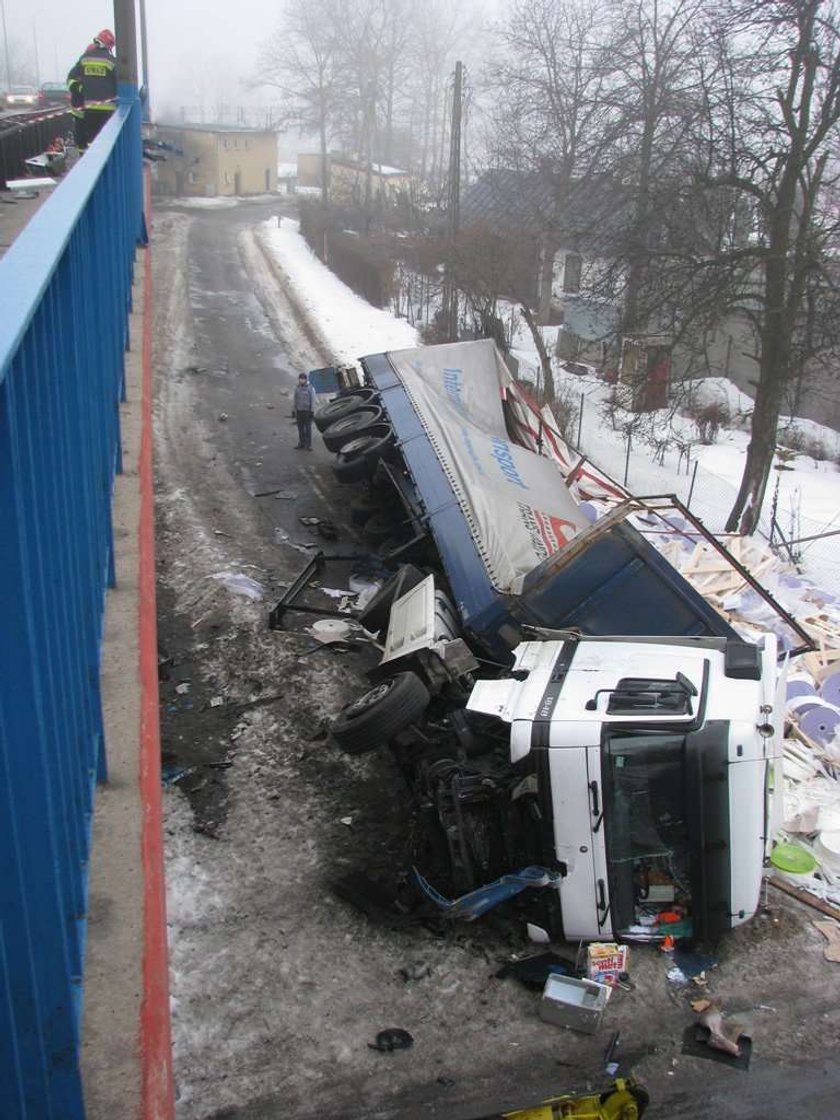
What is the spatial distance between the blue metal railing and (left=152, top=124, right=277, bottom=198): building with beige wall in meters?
51.3

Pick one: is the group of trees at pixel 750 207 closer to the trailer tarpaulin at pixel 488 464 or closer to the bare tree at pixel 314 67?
the trailer tarpaulin at pixel 488 464

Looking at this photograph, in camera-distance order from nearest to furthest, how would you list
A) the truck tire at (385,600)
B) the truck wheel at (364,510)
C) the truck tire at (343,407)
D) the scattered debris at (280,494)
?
the truck tire at (385,600) < the truck wheel at (364,510) < the truck tire at (343,407) < the scattered debris at (280,494)

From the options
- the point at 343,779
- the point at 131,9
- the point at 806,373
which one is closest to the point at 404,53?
the point at 806,373

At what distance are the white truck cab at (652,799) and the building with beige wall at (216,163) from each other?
4965 centimetres

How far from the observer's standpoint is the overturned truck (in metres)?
6.17

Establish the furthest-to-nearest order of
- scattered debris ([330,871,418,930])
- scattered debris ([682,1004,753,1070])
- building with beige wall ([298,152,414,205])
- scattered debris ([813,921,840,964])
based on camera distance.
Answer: building with beige wall ([298,152,414,205]), scattered debris ([813,921,840,964]), scattered debris ([330,871,418,930]), scattered debris ([682,1004,753,1070])

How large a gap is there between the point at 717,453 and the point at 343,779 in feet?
66.1

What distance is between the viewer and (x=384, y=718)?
7066mm

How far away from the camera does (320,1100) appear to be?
5336 mm

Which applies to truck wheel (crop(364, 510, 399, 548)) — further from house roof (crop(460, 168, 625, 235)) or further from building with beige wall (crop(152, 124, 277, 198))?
building with beige wall (crop(152, 124, 277, 198))

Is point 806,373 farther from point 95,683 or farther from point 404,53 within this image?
point 404,53

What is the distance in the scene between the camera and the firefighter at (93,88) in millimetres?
12336

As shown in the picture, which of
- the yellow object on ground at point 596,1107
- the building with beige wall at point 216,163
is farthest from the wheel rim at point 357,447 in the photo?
the building with beige wall at point 216,163

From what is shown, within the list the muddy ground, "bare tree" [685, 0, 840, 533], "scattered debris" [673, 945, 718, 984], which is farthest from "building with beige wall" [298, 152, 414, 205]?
"scattered debris" [673, 945, 718, 984]
